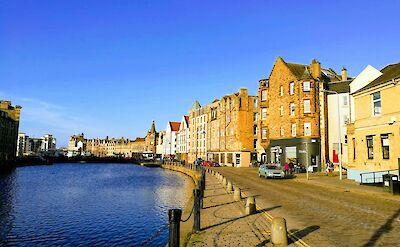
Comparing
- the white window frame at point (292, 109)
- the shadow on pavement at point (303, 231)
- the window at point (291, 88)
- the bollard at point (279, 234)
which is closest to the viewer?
the bollard at point (279, 234)

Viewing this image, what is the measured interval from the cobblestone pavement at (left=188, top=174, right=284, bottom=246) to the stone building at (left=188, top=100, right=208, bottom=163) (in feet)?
225

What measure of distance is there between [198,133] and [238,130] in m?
26.6

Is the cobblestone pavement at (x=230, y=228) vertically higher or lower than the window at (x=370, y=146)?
lower

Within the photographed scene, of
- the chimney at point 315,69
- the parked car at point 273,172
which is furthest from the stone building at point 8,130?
the chimney at point 315,69

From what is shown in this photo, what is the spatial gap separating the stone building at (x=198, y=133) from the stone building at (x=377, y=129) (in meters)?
56.2

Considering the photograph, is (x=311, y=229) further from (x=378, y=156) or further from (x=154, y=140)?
(x=154, y=140)

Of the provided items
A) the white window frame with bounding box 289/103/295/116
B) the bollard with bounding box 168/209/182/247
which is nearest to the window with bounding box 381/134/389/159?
the bollard with bounding box 168/209/182/247

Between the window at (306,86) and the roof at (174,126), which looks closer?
the window at (306,86)

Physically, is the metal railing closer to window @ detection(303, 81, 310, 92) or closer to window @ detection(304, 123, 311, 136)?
window @ detection(304, 123, 311, 136)

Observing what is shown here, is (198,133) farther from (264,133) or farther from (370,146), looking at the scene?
(370,146)

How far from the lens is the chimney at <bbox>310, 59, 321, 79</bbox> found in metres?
47.0

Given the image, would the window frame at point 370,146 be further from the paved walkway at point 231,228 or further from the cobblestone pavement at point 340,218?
the paved walkway at point 231,228

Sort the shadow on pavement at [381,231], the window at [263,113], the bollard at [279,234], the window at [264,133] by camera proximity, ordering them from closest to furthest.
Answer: the bollard at [279,234] → the shadow on pavement at [381,231] → the window at [264,133] → the window at [263,113]

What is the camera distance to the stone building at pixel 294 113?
4462 centimetres
